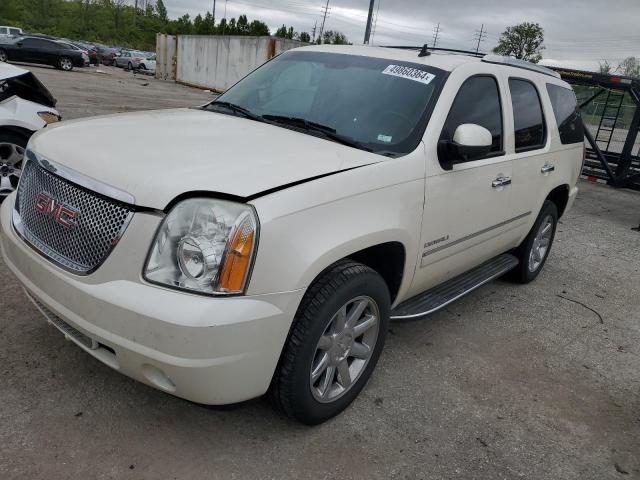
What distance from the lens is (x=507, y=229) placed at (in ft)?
13.3

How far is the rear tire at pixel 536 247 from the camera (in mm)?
4723

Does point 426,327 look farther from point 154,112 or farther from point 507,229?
point 154,112

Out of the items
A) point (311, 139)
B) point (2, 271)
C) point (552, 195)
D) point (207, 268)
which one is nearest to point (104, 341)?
point (207, 268)

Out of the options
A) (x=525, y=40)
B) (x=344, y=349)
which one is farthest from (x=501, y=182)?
(x=525, y=40)

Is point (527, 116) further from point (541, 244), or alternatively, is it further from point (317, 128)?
point (317, 128)

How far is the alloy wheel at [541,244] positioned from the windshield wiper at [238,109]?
9.00 feet

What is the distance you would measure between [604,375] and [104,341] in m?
3.11

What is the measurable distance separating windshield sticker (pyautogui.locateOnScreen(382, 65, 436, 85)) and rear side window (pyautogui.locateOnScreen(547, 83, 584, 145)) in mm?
1805

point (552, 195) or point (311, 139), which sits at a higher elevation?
point (311, 139)

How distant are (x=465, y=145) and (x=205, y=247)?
1.56 meters

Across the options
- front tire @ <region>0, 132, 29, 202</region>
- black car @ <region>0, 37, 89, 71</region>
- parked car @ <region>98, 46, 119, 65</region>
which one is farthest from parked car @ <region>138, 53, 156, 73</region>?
front tire @ <region>0, 132, 29, 202</region>

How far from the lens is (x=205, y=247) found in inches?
83.6

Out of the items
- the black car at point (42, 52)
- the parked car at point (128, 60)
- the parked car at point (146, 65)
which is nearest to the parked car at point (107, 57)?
the parked car at point (128, 60)

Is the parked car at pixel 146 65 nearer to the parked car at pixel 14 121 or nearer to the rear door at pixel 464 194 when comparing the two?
the parked car at pixel 14 121
